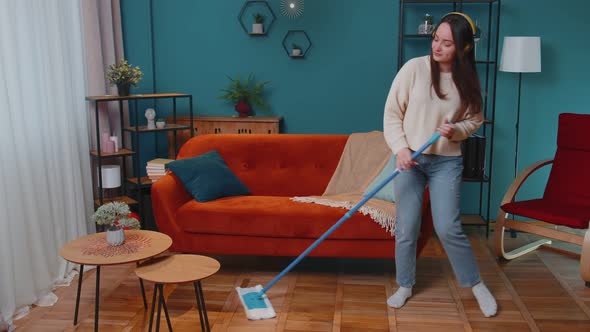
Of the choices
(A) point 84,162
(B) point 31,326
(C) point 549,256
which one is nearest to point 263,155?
(A) point 84,162

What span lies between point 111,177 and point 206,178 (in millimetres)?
826

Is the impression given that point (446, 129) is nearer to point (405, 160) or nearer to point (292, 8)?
point (405, 160)

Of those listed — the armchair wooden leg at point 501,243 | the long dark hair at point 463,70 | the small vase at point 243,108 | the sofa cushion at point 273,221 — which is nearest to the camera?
the long dark hair at point 463,70

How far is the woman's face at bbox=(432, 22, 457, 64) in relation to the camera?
2.51 metres

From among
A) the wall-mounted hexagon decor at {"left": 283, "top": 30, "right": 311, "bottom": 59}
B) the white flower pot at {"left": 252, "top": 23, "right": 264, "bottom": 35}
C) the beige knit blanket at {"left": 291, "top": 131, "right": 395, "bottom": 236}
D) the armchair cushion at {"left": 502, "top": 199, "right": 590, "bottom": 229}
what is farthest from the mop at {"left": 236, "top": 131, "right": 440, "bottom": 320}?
the white flower pot at {"left": 252, "top": 23, "right": 264, "bottom": 35}

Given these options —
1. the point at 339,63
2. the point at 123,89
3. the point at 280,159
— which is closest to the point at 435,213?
the point at 280,159

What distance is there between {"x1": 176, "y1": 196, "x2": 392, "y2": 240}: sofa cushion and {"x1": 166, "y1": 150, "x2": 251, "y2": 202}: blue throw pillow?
0.41ft

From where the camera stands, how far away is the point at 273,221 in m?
3.07

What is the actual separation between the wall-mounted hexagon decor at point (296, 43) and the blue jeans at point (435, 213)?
197 centimetres

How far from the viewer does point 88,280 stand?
322 cm

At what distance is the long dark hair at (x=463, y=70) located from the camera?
8.18 feet

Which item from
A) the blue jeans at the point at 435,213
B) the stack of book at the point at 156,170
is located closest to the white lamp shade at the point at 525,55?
the blue jeans at the point at 435,213

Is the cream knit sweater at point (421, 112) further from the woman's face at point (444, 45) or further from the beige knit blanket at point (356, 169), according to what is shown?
the beige knit blanket at point (356, 169)

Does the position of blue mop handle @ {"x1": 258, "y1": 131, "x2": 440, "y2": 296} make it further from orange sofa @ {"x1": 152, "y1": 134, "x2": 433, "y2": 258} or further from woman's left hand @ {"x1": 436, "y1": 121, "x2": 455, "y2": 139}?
orange sofa @ {"x1": 152, "y1": 134, "x2": 433, "y2": 258}
